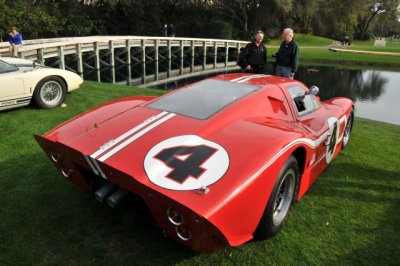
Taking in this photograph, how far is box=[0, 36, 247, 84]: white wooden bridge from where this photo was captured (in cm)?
1605

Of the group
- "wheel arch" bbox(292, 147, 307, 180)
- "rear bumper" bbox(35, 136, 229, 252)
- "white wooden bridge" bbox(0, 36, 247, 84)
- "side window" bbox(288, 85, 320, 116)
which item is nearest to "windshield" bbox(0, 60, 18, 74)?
"rear bumper" bbox(35, 136, 229, 252)

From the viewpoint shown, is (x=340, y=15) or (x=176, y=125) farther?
(x=340, y=15)

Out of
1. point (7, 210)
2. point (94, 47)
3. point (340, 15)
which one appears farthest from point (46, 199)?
point (340, 15)

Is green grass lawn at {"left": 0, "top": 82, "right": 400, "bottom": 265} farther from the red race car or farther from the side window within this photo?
the side window

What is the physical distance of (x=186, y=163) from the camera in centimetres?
264

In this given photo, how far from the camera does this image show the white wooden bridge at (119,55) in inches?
632

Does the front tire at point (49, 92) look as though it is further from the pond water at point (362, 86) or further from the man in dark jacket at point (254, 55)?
the pond water at point (362, 86)

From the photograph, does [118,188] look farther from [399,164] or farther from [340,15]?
[340,15]

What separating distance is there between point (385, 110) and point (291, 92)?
1228 cm

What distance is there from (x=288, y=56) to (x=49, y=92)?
4845mm

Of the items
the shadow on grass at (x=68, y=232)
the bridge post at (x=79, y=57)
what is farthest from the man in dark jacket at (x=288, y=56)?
the bridge post at (x=79, y=57)

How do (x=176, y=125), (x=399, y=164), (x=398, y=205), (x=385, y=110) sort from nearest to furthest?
(x=176, y=125), (x=398, y=205), (x=399, y=164), (x=385, y=110)

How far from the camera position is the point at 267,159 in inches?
109

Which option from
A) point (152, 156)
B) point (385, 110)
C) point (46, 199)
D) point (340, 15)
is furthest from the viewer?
point (340, 15)
